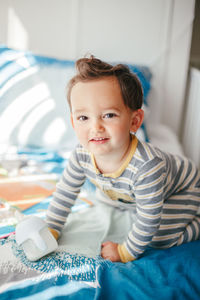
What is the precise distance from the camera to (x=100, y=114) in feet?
2.28

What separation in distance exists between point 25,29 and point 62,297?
5.08 ft

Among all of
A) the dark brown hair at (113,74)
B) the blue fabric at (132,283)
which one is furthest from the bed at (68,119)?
the dark brown hair at (113,74)

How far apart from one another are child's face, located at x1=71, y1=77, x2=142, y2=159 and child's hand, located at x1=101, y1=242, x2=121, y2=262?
28 cm

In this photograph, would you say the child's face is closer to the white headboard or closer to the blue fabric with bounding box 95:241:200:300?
the blue fabric with bounding box 95:241:200:300

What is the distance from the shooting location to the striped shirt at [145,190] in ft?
2.47

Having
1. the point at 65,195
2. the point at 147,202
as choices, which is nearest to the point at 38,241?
the point at 65,195

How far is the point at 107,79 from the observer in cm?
71

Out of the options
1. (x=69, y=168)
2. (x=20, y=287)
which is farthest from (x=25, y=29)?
(x=20, y=287)

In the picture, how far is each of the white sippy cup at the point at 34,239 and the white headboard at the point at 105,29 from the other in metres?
1.24

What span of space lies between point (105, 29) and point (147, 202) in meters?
1.33

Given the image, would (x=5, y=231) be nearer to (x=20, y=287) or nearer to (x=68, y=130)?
(x=20, y=287)

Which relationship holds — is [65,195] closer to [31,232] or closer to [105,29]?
[31,232]

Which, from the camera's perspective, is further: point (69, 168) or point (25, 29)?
point (25, 29)

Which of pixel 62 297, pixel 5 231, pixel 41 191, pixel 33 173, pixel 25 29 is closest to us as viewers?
pixel 62 297
